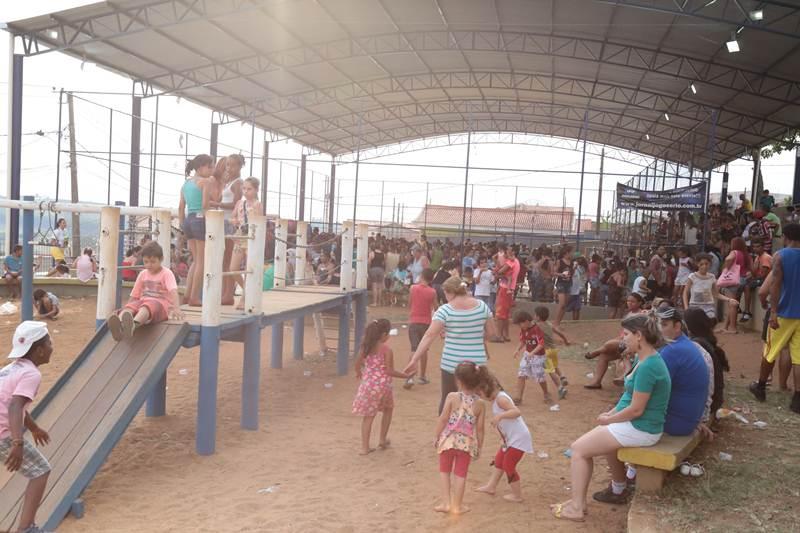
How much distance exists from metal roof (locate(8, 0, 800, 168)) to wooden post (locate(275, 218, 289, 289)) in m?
8.17

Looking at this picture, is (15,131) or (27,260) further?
(15,131)

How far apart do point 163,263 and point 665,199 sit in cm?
1289

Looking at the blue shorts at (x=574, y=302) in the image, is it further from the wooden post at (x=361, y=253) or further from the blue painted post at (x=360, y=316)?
the wooden post at (x=361, y=253)

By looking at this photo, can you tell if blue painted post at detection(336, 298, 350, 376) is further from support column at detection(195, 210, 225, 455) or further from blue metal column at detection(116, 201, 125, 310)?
support column at detection(195, 210, 225, 455)

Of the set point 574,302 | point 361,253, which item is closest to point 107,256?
point 361,253

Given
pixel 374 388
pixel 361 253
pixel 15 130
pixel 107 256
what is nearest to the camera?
pixel 107 256

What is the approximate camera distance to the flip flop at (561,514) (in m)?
4.91

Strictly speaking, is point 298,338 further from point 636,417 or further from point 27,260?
point 636,417

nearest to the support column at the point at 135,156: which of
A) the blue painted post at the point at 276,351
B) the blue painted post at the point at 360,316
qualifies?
the blue painted post at the point at 360,316

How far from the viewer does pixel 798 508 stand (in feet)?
15.1

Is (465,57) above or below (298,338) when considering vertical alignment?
above

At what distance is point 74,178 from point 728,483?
846 inches

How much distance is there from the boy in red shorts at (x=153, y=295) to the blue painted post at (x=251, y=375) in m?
0.92

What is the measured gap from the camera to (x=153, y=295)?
6.42 m
